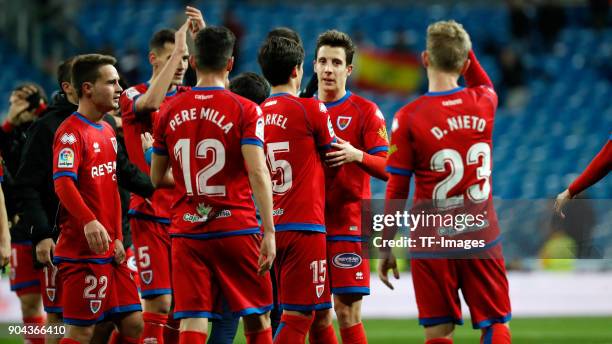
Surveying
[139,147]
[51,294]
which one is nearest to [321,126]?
[139,147]

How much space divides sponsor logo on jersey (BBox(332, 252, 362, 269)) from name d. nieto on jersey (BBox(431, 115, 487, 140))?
4.97 ft

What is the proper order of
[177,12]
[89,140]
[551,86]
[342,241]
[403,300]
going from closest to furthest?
[89,140] < [342,241] < [403,300] < [551,86] < [177,12]

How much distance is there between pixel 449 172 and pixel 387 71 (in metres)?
14.3

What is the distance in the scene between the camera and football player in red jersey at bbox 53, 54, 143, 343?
21.6 feet

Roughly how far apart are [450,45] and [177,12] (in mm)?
16191

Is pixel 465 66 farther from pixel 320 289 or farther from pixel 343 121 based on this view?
pixel 320 289

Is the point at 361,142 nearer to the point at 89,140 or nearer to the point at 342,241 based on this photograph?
the point at 342,241

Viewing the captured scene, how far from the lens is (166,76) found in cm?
677

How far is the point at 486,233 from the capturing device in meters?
6.23

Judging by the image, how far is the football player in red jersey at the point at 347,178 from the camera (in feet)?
23.6

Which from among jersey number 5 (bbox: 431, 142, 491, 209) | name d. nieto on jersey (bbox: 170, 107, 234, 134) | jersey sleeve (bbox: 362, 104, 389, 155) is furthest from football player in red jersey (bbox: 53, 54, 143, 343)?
jersey number 5 (bbox: 431, 142, 491, 209)

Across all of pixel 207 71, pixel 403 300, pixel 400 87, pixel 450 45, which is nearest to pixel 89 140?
pixel 207 71

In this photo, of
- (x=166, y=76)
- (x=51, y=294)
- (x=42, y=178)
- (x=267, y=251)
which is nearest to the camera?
(x=267, y=251)

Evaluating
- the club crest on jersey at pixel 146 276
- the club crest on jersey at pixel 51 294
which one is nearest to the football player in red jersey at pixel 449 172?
the club crest on jersey at pixel 146 276
